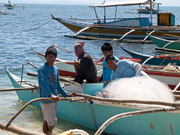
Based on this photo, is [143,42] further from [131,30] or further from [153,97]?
[153,97]

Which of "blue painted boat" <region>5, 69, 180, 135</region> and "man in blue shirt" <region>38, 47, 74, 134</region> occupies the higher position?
"man in blue shirt" <region>38, 47, 74, 134</region>

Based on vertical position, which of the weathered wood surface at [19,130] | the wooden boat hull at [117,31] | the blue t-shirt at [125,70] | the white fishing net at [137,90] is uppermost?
the blue t-shirt at [125,70]

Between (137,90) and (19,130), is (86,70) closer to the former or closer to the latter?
(137,90)

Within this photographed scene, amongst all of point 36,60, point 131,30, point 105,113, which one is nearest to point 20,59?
point 36,60

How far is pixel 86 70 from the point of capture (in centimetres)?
672

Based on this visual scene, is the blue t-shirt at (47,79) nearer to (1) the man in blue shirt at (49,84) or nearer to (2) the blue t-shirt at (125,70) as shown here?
(1) the man in blue shirt at (49,84)

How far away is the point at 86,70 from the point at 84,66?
13 centimetres

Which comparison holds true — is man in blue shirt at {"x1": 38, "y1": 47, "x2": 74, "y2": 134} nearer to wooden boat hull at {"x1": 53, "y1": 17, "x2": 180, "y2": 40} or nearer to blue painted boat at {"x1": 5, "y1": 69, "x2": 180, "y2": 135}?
blue painted boat at {"x1": 5, "y1": 69, "x2": 180, "y2": 135}

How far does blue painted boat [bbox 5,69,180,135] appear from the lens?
5.75 metres

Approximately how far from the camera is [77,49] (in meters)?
6.55

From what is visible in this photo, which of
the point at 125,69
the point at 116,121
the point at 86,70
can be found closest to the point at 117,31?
the point at 86,70

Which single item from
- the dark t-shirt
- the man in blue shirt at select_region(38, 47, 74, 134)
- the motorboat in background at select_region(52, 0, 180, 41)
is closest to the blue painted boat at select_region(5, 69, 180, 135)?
the dark t-shirt

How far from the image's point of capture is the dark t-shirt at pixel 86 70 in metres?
6.58

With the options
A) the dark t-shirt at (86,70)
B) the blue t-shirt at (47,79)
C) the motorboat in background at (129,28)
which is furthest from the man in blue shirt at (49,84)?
the motorboat in background at (129,28)
